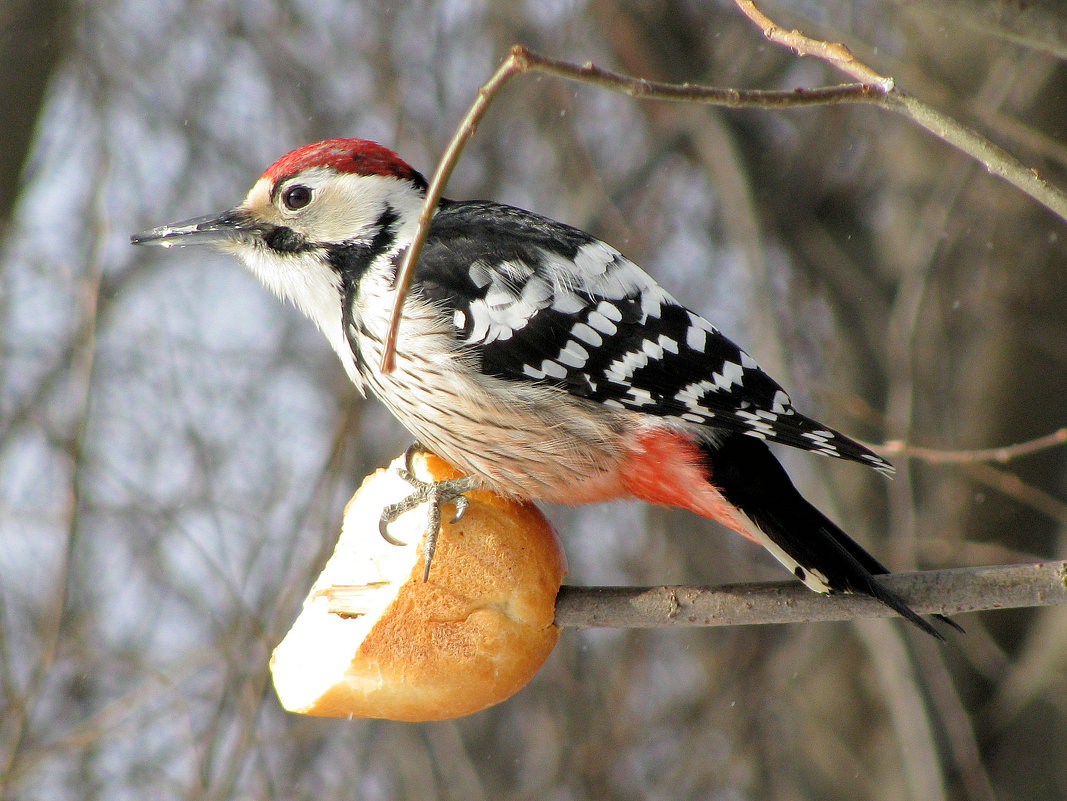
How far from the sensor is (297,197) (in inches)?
94.0

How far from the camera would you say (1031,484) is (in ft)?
16.0

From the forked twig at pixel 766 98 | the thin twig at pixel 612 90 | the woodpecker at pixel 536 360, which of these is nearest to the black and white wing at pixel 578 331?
the woodpecker at pixel 536 360

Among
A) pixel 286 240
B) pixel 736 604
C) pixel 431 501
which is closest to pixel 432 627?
pixel 431 501

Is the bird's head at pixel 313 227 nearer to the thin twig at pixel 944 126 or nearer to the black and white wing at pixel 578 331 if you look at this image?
the black and white wing at pixel 578 331

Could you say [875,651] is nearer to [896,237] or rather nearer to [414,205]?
[896,237]

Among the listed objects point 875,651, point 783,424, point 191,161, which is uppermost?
point 783,424

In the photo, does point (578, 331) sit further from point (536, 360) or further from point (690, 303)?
point (690, 303)

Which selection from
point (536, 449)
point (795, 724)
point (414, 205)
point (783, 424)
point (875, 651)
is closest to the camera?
point (783, 424)

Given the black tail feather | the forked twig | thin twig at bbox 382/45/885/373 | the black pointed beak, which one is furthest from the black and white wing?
thin twig at bbox 382/45/885/373

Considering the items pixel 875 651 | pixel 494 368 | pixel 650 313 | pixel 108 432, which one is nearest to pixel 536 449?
pixel 494 368

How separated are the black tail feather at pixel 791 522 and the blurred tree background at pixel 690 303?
222 centimetres

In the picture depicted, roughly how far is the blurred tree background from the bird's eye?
77.6 inches

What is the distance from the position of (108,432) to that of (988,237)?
4661 millimetres

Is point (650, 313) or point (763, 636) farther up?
point (650, 313)
